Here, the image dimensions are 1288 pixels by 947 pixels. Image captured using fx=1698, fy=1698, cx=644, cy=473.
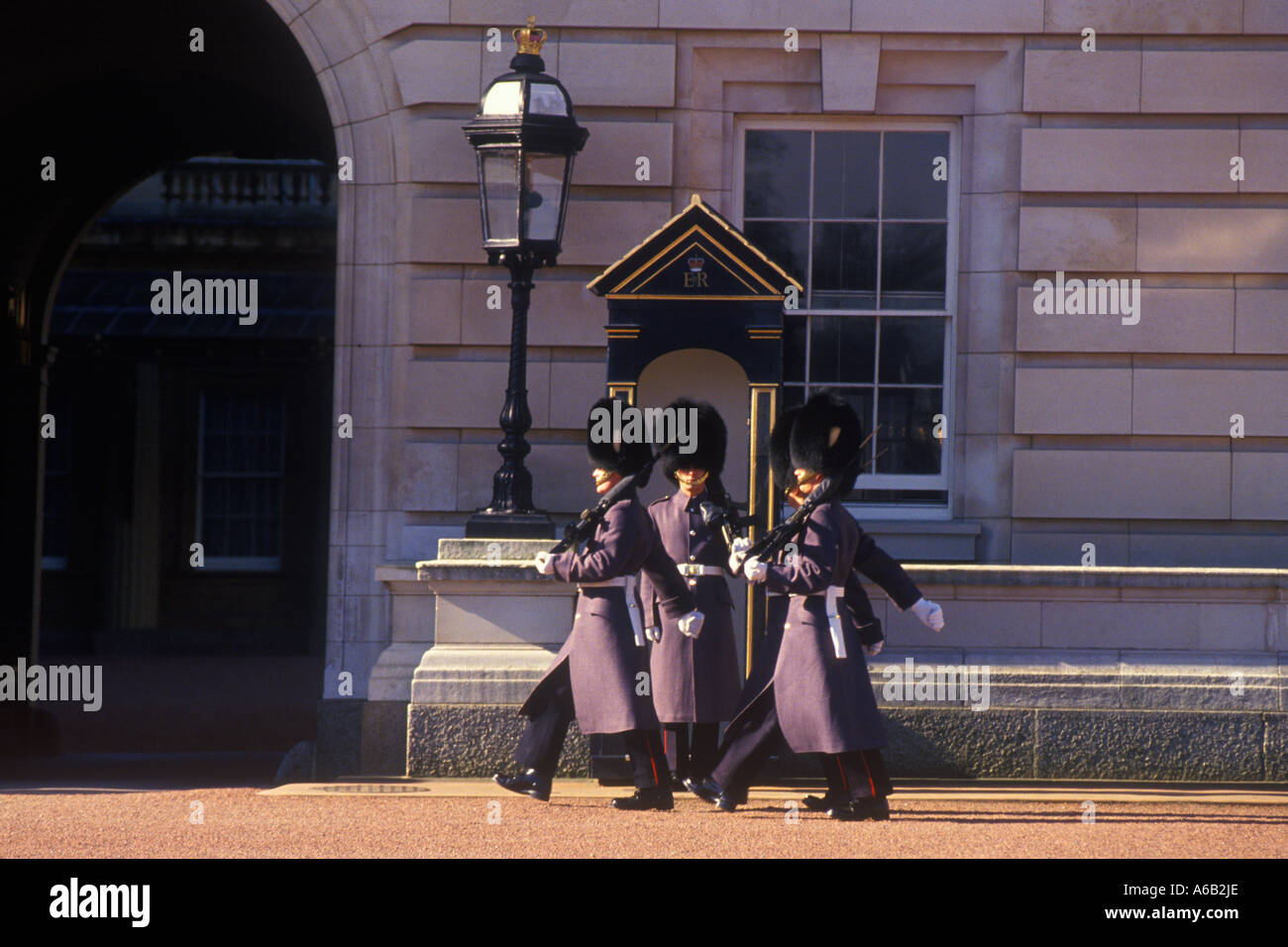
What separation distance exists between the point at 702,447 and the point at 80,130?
5.77 meters

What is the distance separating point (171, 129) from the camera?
38.1ft

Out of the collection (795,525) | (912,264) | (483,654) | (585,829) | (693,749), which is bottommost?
(585,829)

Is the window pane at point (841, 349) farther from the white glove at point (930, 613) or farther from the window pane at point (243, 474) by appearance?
the window pane at point (243, 474)

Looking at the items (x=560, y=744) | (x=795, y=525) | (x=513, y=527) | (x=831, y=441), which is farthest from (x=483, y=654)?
(x=831, y=441)

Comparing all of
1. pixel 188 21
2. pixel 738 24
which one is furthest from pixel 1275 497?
pixel 188 21

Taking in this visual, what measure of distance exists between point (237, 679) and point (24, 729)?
5089 millimetres

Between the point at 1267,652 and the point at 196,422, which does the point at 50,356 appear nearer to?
the point at 196,422

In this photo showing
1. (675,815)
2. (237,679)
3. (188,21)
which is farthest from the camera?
(237,679)

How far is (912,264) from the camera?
29.1 feet

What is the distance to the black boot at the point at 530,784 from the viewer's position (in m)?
7.08

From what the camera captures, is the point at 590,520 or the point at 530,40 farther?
the point at 530,40

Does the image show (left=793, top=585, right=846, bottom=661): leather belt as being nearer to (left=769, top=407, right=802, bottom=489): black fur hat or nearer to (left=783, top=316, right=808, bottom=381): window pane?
(left=769, top=407, right=802, bottom=489): black fur hat

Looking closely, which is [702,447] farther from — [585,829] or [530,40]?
[530,40]

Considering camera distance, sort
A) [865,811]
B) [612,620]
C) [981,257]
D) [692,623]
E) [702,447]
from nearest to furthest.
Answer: [865,811] → [692,623] → [612,620] → [702,447] → [981,257]
